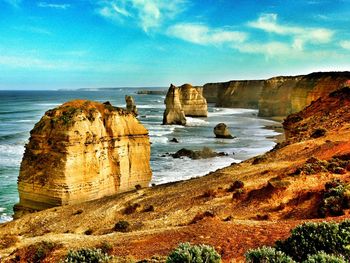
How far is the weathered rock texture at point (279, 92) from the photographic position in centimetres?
6325

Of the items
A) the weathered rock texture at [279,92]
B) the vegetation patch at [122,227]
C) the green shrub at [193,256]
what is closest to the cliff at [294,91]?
the weathered rock texture at [279,92]

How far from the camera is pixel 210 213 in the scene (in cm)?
1483

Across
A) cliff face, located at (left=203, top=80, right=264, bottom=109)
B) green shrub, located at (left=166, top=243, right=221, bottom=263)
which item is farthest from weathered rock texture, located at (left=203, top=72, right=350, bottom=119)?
green shrub, located at (left=166, top=243, right=221, bottom=263)

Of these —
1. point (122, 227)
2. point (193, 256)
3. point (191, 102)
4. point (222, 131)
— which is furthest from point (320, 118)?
point (191, 102)

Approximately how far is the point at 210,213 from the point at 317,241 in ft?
23.2

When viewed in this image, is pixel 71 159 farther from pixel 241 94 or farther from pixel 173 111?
pixel 241 94

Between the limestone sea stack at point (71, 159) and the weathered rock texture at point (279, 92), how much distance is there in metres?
44.0

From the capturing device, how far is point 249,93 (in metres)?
141

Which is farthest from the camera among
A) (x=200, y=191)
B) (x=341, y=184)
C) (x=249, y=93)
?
(x=249, y=93)

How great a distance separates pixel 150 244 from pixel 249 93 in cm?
13415

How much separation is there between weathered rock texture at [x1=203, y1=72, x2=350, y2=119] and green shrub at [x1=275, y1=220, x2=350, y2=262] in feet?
179

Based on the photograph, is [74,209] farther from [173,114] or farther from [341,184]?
[173,114]

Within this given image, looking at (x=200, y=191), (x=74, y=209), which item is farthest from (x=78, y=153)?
(x=200, y=191)

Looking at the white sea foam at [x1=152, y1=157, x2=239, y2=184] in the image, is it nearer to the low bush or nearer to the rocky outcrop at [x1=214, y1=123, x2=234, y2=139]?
the low bush
